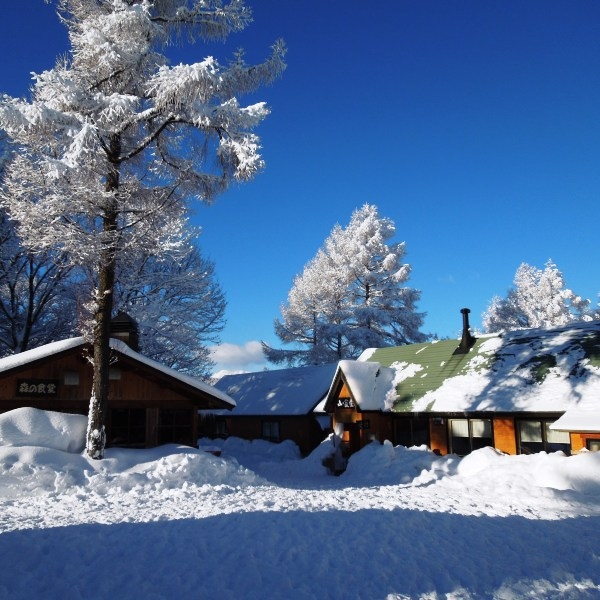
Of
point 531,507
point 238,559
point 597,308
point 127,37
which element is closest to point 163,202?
point 127,37

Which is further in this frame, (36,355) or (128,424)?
(128,424)

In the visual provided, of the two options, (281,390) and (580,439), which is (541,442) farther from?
(281,390)

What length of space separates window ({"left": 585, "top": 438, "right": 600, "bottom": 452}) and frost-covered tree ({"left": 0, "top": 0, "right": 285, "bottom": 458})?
12.2 meters

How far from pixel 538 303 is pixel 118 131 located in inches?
1441

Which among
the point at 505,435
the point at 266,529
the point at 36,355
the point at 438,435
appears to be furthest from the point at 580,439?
the point at 36,355

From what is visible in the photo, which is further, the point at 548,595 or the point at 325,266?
A: the point at 325,266

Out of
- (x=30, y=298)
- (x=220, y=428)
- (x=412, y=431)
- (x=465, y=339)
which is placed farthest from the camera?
(x=220, y=428)

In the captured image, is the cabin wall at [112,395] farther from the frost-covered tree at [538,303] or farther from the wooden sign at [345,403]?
the frost-covered tree at [538,303]

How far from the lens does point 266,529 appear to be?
876cm

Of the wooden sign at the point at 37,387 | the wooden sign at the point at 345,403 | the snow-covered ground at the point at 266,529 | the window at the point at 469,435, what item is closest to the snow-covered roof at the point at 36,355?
the wooden sign at the point at 37,387

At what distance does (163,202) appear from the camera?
14938 millimetres

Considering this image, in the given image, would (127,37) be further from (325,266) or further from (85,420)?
(325,266)

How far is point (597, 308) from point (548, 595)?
1614 inches

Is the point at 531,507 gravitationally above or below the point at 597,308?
below
